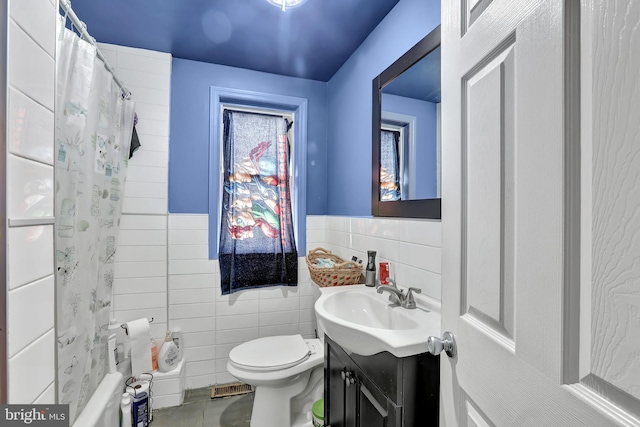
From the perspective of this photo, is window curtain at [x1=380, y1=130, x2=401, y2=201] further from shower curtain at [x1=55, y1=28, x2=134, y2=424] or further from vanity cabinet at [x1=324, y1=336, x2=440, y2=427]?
shower curtain at [x1=55, y1=28, x2=134, y2=424]

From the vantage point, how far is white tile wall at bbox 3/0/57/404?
1.60 feet

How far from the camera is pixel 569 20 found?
40 cm

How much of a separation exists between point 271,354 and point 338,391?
481 millimetres

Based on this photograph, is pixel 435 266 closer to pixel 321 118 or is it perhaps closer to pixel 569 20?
pixel 569 20

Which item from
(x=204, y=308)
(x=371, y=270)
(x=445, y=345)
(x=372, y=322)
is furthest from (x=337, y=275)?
(x=204, y=308)

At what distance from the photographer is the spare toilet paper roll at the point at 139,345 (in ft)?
5.79

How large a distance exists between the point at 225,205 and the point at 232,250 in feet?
1.10

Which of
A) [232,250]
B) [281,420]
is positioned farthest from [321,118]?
[281,420]

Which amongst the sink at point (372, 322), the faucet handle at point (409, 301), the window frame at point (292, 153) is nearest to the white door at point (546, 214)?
the sink at point (372, 322)

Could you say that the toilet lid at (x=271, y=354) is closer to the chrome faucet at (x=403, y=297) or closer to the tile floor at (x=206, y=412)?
the tile floor at (x=206, y=412)

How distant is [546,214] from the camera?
1.41ft

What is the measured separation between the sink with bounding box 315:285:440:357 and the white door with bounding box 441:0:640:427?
0.23 m

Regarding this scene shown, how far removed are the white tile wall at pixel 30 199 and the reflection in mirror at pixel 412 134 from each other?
1.22 metres

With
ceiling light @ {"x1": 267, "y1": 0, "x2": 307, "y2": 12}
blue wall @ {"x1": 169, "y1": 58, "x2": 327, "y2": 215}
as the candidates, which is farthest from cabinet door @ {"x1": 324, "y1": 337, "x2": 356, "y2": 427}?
ceiling light @ {"x1": 267, "y1": 0, "x2": 307, "y2": 12}
